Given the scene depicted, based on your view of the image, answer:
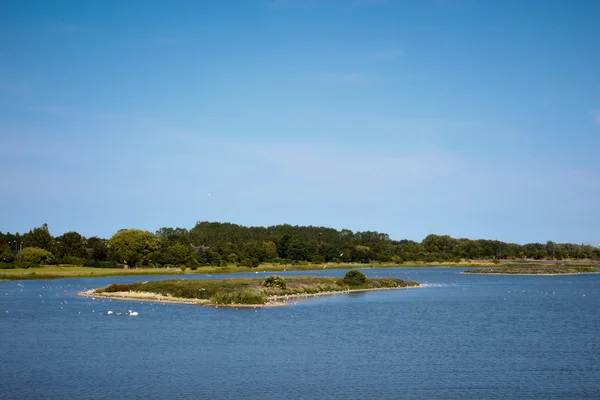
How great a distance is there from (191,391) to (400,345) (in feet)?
66.8

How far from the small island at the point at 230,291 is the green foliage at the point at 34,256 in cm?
6595

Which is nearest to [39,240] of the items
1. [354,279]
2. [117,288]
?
[117,288]

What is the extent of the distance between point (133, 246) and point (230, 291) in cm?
8403

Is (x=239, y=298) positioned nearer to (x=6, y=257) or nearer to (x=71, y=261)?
(x=6, y=257)

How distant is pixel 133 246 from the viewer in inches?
6393

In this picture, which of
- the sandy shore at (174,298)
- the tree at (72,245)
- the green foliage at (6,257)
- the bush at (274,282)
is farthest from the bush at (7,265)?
the bush at (274,282)

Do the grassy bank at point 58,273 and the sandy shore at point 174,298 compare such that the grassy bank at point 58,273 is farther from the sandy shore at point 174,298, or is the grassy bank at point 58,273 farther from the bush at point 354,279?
the bush at point 354,279

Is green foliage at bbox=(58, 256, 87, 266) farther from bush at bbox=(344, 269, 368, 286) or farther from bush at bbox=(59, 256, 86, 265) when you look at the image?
bush at bbox=(344, 269, 368, 286)

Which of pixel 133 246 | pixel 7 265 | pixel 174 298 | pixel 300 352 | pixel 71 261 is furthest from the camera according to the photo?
pixel 133 246

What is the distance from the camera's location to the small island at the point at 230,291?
3150 inches

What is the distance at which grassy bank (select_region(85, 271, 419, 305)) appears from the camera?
80.3 meters

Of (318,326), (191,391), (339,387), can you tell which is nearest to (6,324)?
(318,326)

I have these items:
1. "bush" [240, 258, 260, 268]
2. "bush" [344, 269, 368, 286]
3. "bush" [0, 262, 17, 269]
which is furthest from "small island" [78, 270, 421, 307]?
"bush" [240, 258, 260, 268]

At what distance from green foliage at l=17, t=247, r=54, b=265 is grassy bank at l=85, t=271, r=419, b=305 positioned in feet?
219
